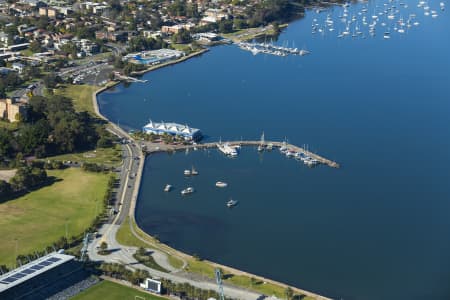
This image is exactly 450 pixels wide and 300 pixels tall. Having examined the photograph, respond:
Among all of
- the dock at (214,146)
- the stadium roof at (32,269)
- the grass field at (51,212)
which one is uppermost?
the dock at (214,146)

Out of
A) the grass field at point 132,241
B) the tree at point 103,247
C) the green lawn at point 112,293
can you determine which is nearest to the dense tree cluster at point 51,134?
the grass field at point 132,241

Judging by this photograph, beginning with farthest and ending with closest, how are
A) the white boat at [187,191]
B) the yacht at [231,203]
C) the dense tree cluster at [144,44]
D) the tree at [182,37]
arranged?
the tree at [182,37] < the dense tree cluster at [144,44] < the white boat at [187,191] < the yacht at [231,203]

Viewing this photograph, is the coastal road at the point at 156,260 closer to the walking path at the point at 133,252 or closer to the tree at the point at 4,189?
the walking path at the point at 133,252

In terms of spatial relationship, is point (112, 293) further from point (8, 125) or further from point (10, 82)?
point (10, 82)

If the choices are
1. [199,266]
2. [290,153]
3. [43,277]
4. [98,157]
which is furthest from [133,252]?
[290,153]

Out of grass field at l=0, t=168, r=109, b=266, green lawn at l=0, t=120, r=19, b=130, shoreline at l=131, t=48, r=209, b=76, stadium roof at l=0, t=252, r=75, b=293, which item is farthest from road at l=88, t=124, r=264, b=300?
shoreline at l=131, t=48, r=209, b=76

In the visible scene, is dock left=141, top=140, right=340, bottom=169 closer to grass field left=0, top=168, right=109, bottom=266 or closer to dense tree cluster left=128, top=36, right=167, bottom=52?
grass field left=0, top=168, right=109, bottom=266

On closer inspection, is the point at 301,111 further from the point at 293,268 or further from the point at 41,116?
the point at 293,268
